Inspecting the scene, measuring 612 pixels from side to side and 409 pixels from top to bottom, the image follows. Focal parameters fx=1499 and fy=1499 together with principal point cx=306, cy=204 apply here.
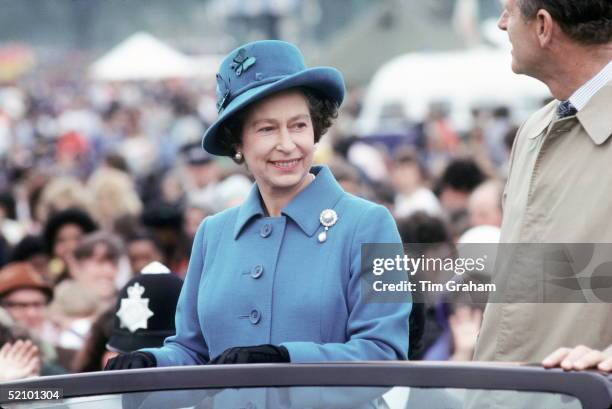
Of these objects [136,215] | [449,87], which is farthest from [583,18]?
[449,87]

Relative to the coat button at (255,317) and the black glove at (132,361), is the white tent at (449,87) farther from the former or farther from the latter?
the black glove at (132,361)

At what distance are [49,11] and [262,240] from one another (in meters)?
64.2

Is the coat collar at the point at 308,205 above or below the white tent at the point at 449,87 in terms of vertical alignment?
below

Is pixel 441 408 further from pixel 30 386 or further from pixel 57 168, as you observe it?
pixel 57 168

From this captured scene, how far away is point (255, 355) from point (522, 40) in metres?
1.02

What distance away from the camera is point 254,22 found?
42469 millimetres

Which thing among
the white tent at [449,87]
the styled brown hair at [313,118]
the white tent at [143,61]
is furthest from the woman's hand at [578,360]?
the white tent at [449,87]

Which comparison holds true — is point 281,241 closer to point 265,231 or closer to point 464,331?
point 265,231

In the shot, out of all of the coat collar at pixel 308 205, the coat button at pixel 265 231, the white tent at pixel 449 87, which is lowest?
the coat button at pixel 265 231

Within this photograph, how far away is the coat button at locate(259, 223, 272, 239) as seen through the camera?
352 cm

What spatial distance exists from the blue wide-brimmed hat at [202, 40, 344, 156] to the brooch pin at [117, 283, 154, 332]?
81 cm

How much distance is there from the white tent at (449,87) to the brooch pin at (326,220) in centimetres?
2405

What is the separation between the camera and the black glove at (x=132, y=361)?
123 inches

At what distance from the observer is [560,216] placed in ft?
10.7
